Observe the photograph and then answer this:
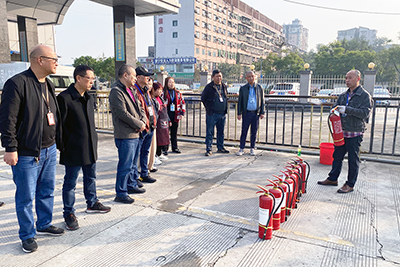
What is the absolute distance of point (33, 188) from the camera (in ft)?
10.1

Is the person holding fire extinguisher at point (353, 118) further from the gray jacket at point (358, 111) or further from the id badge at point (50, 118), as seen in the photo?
the id badge at point (50, 118)

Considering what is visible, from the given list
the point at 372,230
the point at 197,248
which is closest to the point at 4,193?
the point at 197,248

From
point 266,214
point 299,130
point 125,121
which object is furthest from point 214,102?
point 299,130

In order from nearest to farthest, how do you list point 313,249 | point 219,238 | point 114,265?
point 114,265
point 313,249
point 219,238

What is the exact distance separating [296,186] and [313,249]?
3.42 ft

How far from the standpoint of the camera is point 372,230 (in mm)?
3549

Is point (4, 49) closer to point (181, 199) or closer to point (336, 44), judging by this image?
point (181, 199)

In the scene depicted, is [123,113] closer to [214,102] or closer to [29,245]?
[29,245]

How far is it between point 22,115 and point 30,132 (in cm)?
18

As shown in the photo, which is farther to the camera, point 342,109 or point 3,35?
→ point 3,35

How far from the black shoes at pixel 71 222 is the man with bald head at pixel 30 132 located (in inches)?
16.4

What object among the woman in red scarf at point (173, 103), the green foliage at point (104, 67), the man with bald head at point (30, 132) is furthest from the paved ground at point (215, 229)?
the green foliage at point (104, 67)

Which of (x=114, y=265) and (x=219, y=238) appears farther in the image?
(x=219, y=238)

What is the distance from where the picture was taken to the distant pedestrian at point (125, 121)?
4.07 meters
